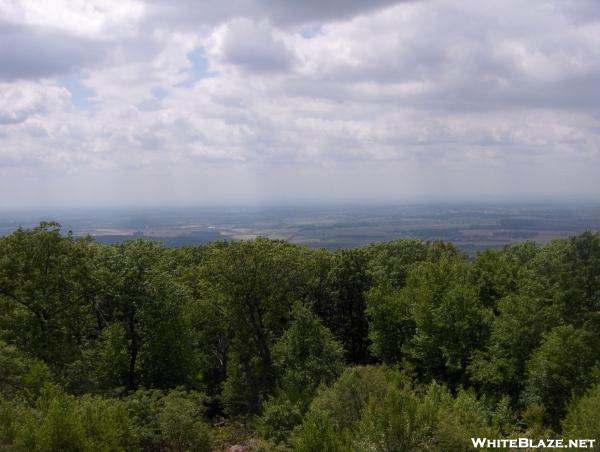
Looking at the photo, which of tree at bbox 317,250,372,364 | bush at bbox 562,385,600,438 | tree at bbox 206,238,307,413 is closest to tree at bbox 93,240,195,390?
tree at bbox 206,238,307,413

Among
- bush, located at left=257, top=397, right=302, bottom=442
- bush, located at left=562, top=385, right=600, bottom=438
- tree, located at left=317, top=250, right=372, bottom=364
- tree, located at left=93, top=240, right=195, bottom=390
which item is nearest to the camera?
bush, located at left=562, top=385, right=600, bottom=438

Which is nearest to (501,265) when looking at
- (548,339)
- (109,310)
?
(548,339)

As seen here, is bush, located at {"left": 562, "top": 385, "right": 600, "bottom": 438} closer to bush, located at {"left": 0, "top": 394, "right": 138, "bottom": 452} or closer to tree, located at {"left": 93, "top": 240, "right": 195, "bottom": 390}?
bush, located at {"left": 0, "top": 394, "right": 138, "bottom": 452}

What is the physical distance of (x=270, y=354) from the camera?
39781 millimetres

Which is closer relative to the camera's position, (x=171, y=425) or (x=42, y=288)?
(x=171, y=425)

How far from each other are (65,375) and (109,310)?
7.77m

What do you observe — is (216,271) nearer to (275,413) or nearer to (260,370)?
(260,370)

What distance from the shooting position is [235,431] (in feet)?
111

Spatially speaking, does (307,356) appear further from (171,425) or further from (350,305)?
(350,305)

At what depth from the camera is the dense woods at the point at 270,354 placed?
21125 mm

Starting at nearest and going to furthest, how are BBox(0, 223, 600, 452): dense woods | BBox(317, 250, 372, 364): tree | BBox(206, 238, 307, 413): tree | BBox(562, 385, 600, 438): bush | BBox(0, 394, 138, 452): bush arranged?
BBox(0, 394, 138, 452): bush, BBox(562, 385, 600, 438): bush, BBox(0, 223, 600, 452): dense woods, BBox(206, 238, 307, 413): tree, BBox(317, 250, 372, 364): tree

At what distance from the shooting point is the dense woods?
21125 millimetres

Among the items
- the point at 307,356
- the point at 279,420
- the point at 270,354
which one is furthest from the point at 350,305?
the point at 279,420

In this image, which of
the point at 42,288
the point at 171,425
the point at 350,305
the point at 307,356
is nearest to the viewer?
the point at 171,425
